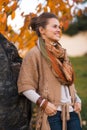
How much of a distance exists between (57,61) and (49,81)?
19 cm

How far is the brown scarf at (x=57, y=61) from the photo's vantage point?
5.03 meters

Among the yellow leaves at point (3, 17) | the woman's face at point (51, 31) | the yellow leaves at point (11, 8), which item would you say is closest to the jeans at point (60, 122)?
the woman's face at point (51, 31)

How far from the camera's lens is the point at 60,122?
5.04 m

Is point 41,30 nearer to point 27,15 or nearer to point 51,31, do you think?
point 51,31

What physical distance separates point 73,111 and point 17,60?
0.78m

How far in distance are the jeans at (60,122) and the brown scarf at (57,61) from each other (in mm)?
295

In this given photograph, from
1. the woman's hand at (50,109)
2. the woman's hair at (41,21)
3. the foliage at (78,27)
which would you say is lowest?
the foliage at (78,27)

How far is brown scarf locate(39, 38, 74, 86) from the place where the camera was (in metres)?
5.03

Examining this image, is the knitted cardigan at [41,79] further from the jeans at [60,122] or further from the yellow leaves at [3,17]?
the yellow leaves at [3,17]

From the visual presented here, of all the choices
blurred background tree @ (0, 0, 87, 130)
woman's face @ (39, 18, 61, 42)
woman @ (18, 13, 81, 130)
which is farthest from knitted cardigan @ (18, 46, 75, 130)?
blurred background tree @ (0, 0, 87, 130)

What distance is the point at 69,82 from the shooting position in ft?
16.7

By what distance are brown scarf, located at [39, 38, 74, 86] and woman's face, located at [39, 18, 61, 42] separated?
0.05 metres

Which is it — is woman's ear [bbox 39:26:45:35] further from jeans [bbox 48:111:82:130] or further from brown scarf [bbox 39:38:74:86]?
jeans [bbox 48:111:82:130]

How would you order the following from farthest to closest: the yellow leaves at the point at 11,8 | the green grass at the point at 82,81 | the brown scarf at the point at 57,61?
the green grass at the point at 82,81 → the yellow leaves at the point at 11,8 → the brown scarf at the point at 57,61
